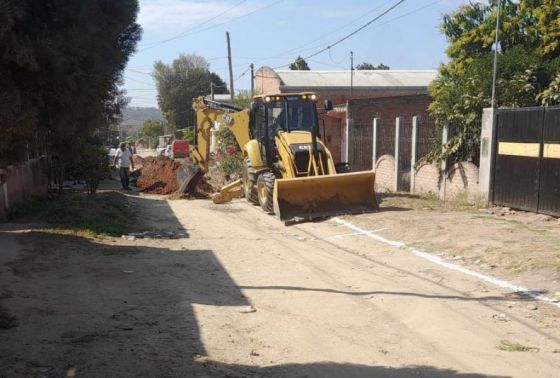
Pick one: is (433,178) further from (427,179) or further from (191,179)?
(191,179)

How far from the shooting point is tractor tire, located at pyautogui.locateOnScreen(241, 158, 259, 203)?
16.4m

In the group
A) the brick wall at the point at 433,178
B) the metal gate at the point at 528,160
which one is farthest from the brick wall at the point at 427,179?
the metal gate at the point at 528,160

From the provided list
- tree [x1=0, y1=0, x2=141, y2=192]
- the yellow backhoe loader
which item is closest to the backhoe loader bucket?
the yellow backhoe loader

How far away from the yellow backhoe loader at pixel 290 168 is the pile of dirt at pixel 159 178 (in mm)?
4813

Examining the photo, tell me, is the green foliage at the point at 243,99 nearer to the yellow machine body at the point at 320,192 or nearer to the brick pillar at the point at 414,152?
the brick pillar at the point at 414,152

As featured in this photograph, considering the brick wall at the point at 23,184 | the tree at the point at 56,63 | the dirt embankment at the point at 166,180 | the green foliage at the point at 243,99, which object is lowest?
the dirt embankment at the point at 166,180

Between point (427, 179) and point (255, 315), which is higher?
point (427, 179)

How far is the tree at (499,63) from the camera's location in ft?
52.6

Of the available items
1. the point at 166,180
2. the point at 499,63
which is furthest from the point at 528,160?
the point at 166,180

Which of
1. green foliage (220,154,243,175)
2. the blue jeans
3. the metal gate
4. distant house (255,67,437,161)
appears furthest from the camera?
distant house (255,67,437,161)

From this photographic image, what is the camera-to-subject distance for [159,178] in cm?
2462

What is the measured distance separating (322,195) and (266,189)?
1.76 m

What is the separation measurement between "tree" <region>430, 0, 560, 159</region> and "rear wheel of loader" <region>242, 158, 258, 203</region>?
18.3ft

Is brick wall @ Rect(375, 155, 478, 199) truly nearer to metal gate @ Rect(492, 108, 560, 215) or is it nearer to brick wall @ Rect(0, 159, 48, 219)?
metal gate @ Rect(492, 108, 560, 215)
